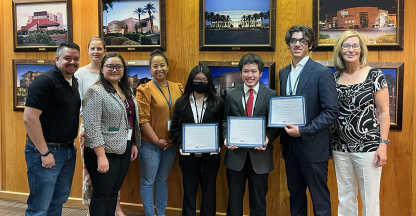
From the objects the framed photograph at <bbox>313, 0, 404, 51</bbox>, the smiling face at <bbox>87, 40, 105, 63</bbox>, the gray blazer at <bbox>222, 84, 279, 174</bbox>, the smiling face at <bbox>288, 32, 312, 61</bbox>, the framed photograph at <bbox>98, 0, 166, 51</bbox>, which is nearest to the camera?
the smiling face at <bbox>288, 32, 312, 61</bbox>

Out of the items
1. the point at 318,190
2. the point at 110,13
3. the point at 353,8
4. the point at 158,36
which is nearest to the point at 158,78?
the point at 158,36

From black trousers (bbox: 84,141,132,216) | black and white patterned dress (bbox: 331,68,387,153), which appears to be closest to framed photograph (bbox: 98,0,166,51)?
black trousers (bbox: 84,141,132,216)

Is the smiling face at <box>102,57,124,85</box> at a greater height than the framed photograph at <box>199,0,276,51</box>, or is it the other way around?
the framed photograph at <box>199,0,276,51</box>

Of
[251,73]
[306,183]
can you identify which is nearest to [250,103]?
[251,73]

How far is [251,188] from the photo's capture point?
2.54 m

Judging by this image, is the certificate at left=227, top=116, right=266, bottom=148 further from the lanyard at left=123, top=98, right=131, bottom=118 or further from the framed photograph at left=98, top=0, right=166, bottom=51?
the framed photograph at left=98, top=0, right=166, bottom=51

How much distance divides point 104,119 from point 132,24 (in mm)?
1523

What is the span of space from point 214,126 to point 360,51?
1382mm

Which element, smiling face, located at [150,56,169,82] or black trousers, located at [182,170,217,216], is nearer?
black trousers, located at [182,170,217,216]

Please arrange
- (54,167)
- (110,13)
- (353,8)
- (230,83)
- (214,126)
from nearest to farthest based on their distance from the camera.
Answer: (54,167), (214,126), (353,8), (230,83), (110,13)

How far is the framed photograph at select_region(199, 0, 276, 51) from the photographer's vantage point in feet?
9.73

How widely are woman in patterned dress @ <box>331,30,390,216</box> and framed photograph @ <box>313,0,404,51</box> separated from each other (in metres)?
0.60

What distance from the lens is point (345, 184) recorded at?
90.3 inches

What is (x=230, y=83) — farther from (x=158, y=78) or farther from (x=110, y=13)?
(x=110, y=13)
